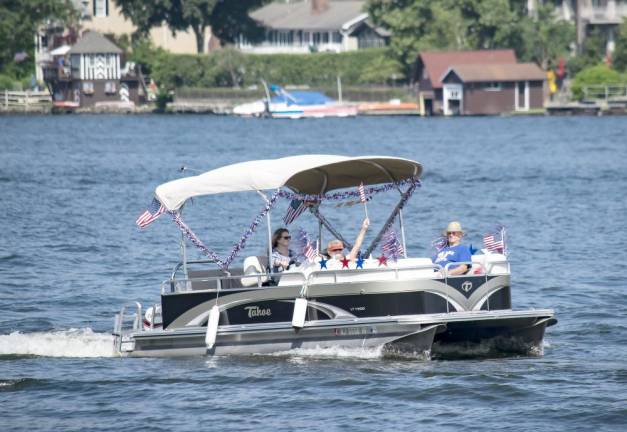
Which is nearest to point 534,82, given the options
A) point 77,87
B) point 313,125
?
point 313,125

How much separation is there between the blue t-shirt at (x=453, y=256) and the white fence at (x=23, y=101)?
107954mm

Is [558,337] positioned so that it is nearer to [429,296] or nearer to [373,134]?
[429,296]

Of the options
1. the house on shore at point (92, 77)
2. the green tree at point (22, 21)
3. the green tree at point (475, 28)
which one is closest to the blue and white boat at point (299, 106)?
the green tree at point (475, 28)

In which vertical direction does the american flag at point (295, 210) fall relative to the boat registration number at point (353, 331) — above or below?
above

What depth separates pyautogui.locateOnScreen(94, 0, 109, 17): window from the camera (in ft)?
452

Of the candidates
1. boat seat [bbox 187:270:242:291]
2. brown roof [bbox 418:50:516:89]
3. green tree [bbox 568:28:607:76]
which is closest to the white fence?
brown roof [bbox 418:50:516:89]

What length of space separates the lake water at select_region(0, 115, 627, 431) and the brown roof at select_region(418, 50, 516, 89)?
44710 millimetres

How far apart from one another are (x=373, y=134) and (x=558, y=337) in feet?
239

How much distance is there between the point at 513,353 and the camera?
2025cm

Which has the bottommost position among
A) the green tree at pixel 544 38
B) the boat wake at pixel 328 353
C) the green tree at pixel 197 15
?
the boat wake at pixel 328 353

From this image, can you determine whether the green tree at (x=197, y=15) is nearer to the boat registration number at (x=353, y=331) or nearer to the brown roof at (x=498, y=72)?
the brown roof at (x=498, y=72)

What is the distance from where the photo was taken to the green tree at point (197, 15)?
12862cm

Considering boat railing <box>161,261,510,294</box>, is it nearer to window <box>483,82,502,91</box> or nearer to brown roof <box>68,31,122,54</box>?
window <box>483,82,502,91</box>

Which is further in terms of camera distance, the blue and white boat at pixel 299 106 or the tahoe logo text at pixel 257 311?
the blue and white boat at pixel 299 106
